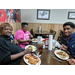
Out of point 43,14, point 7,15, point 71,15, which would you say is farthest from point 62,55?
point 71,15

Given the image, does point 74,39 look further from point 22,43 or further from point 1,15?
point 1,15

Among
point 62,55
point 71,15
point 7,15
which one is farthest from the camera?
point 71,15

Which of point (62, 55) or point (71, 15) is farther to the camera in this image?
point (71, 15)

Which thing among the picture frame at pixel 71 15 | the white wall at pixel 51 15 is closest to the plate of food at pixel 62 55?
the white wall at pixel 51 15

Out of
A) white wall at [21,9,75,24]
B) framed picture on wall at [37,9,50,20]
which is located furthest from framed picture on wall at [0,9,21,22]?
framed picture on wall at [37,9,50,20]

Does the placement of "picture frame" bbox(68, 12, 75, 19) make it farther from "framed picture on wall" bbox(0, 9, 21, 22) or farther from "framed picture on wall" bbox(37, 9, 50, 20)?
"framed picture on wall" bbox(0, 9, 21, 22)

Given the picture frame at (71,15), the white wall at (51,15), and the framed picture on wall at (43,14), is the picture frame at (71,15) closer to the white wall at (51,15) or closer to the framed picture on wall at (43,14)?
the white wall at (51,15)

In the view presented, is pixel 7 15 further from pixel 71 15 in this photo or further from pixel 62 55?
pixel 71 15

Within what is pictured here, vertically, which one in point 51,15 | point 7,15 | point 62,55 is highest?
point 51,15

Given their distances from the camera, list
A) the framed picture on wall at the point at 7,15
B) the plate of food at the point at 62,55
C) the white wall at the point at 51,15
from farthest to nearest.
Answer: the white wall at the point at 51,15, the framed picture on wall at the point at 7,15, the plate of food at the point at 62,55

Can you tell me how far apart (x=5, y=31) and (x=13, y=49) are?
13.6 inches

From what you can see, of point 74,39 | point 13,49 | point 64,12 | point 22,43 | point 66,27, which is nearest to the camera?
point 13,49
